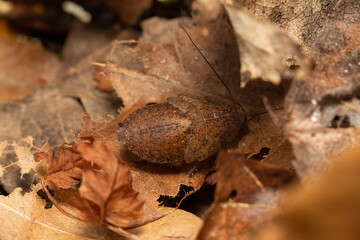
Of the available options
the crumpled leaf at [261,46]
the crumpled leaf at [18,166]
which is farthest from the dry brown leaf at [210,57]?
the crumpled leaf at [18,166]

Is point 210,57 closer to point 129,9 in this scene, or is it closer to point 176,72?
point 176,72

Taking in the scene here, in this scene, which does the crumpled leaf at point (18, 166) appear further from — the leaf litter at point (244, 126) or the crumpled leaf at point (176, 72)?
the crumpled leaf at point (176, 72)

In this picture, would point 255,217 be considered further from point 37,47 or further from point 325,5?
point 37,47

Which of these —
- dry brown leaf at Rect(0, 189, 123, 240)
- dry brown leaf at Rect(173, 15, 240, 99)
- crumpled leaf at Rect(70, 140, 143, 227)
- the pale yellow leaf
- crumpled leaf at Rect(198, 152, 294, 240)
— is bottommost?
dry brown leaf at Rect(0, 189, 123, 240)

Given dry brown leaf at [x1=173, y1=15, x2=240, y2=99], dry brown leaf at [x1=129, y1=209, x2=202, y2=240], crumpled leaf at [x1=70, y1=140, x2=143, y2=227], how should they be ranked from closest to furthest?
1. crumpled leaf at [x1=70, y1=140, x2=143, y2=227]
2. dry brown leaf at [x1=129, y1=209, x2=202, y2=240]
3. dry brown leaf at [x1=173, y1=15, x2=240, y2=99]

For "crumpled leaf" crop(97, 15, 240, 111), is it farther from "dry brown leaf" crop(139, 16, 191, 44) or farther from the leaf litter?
"dry brown leaf" crop(139, 16, 191, 44)

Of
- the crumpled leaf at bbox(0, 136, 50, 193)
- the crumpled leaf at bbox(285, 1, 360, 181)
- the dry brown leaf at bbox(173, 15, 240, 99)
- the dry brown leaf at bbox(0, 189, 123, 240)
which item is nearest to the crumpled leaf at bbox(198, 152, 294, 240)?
the crumpled leaf at bbox(285, 1, 360, 181)
